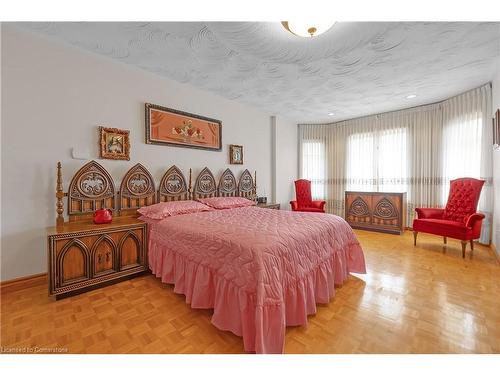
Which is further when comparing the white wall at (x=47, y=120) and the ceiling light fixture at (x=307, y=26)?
the white wall at (x=47, y=120)

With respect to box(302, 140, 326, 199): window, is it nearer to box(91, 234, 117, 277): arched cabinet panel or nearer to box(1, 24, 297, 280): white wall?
box(1, 24, 297, 280): white wall

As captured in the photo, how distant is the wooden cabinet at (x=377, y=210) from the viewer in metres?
4.55

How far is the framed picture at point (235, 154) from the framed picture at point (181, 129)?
0.99ft

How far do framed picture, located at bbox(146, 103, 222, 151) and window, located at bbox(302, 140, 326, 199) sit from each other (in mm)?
2955

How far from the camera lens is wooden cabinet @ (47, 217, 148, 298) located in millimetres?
2055

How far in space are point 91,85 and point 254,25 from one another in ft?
7.21

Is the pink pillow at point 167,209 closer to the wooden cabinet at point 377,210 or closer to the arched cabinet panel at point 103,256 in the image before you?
the arched cabinet panel at point 103,256

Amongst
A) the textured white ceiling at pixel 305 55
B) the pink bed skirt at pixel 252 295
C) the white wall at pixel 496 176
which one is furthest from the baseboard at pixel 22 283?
the white wall at pixel 496 176

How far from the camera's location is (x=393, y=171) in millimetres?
5051

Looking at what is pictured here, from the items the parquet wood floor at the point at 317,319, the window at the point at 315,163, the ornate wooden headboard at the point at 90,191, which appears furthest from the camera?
the window at the point at 315,163

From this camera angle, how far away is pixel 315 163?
6.09 meters
